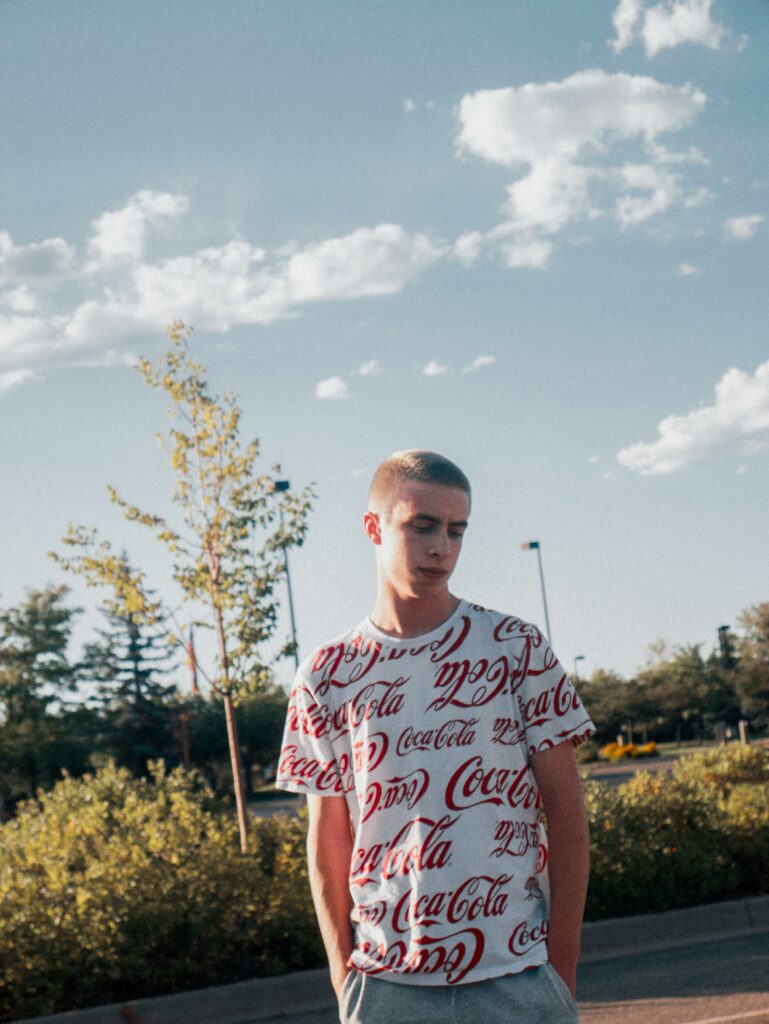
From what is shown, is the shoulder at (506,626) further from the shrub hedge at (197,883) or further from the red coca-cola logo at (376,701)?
the shrub hedge at (197,883)

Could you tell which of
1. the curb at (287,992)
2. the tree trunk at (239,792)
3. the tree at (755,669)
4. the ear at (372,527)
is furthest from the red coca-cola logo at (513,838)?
the tree at (755,669)

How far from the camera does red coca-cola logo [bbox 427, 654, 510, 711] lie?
2.36m

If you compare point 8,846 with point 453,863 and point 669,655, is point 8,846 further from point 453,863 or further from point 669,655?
point 669,655

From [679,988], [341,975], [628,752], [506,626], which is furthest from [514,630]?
[628,752]

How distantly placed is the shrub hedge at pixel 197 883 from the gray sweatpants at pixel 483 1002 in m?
5.63

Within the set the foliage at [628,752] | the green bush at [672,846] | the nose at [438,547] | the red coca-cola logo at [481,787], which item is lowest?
the foliage at [628,752]

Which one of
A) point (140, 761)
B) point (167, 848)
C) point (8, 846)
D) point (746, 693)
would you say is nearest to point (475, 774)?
point (167, 848)

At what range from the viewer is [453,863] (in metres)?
2.29

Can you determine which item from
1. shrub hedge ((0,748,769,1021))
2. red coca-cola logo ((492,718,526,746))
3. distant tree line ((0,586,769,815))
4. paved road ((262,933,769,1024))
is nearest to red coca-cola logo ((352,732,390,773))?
red coca-cola logo ((492,718,526,746))

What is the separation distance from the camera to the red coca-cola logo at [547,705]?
2.37 m

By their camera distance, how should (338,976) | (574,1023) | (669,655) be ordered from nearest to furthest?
(574,1023), (338,976), (669,655)

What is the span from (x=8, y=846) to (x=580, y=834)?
26.9ft

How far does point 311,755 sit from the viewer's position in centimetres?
255

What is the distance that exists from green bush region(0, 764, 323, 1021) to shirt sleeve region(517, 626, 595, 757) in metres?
5.89
